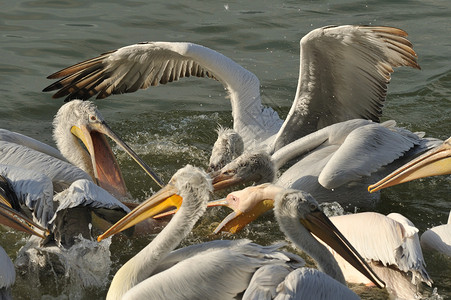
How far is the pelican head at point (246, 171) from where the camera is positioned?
A: 16.2ft

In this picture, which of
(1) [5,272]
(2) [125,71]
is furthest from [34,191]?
(2) [125,71]

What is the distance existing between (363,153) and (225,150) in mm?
983

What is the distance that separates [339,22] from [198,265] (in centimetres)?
577

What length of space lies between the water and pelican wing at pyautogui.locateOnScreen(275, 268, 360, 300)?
993 mm

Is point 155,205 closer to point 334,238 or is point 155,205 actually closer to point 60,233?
point 60,233

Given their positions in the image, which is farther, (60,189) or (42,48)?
(42,48)

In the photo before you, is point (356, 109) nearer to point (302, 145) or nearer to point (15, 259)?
point (302, 145)

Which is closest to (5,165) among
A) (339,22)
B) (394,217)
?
(394,217)

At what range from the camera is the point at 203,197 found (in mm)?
3283

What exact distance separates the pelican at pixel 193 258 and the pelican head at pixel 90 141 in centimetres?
121

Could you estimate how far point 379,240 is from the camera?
3777 millimetres

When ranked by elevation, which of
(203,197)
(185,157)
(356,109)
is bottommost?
(185,157)

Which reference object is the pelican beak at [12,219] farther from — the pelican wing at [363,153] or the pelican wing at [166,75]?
the pelican wing at [166,75]

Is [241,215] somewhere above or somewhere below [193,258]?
below
